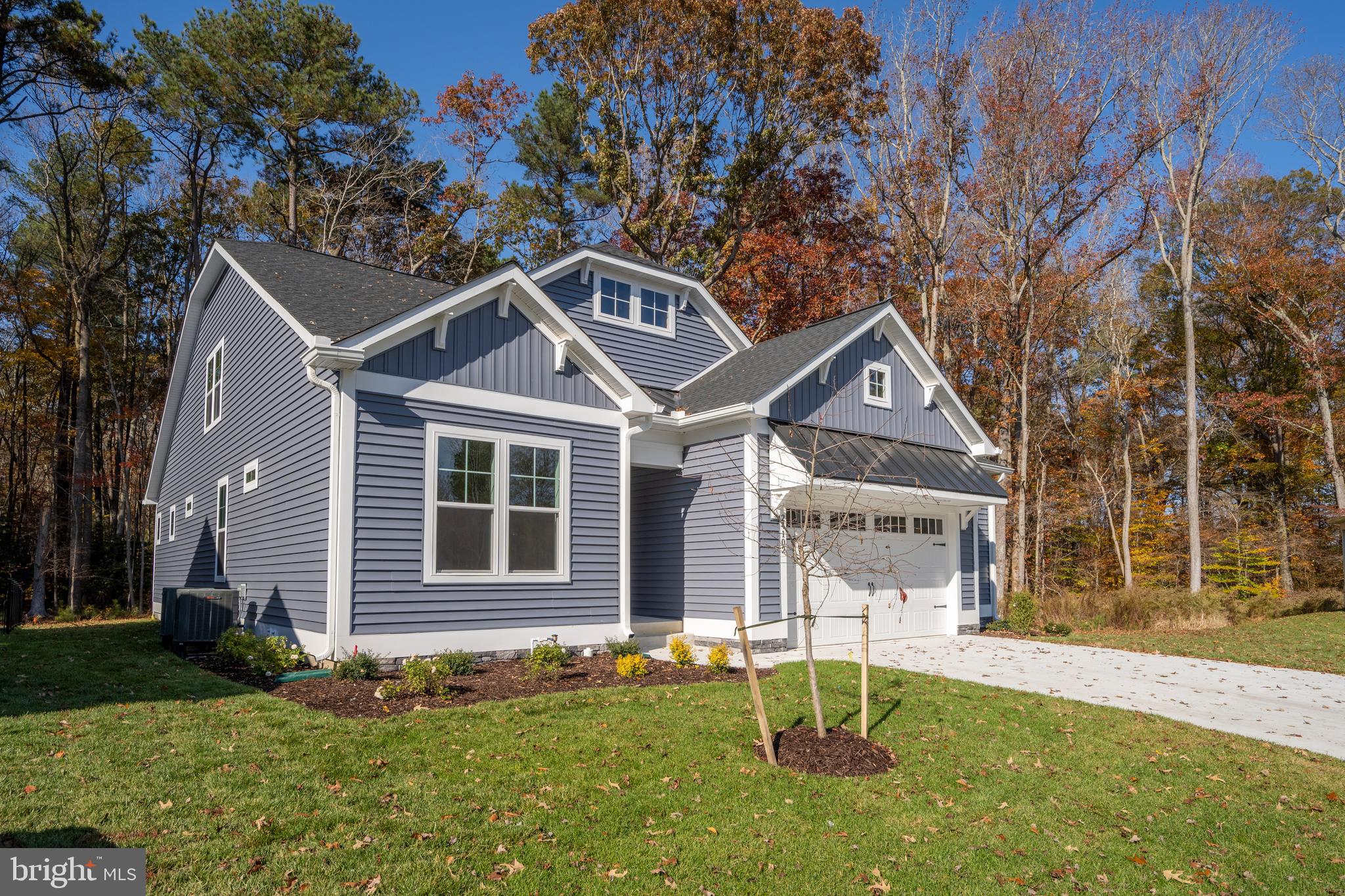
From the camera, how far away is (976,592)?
1648 cm

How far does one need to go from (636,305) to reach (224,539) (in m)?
8.35

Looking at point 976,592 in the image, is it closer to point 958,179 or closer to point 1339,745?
point 1339,745

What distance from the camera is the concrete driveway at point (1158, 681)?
8.09 m

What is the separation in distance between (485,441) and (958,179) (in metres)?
18.5

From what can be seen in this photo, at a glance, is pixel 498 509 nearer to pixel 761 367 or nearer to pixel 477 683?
pixel 477 683

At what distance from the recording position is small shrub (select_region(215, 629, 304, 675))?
8945 mm

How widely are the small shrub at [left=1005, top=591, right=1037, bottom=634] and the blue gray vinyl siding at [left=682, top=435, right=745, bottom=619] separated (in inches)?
267

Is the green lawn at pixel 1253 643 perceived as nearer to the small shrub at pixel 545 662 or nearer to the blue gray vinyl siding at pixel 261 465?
the small shrub at pixel 545 662

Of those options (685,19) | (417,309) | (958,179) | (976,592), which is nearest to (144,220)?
(685,19)

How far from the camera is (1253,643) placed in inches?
581

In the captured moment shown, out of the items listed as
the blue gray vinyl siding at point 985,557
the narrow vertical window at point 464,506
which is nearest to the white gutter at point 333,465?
the narrow vertical window at point 464,506

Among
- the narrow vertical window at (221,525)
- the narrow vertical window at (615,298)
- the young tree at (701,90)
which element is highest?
the young tree at (701,90)

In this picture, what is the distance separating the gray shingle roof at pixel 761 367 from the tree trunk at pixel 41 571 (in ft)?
59.0

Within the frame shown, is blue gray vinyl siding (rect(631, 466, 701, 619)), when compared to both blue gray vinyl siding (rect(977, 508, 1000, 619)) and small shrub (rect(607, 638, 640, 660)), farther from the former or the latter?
blue gray vinyl siding (rect(977, 508, 1000, 619))
